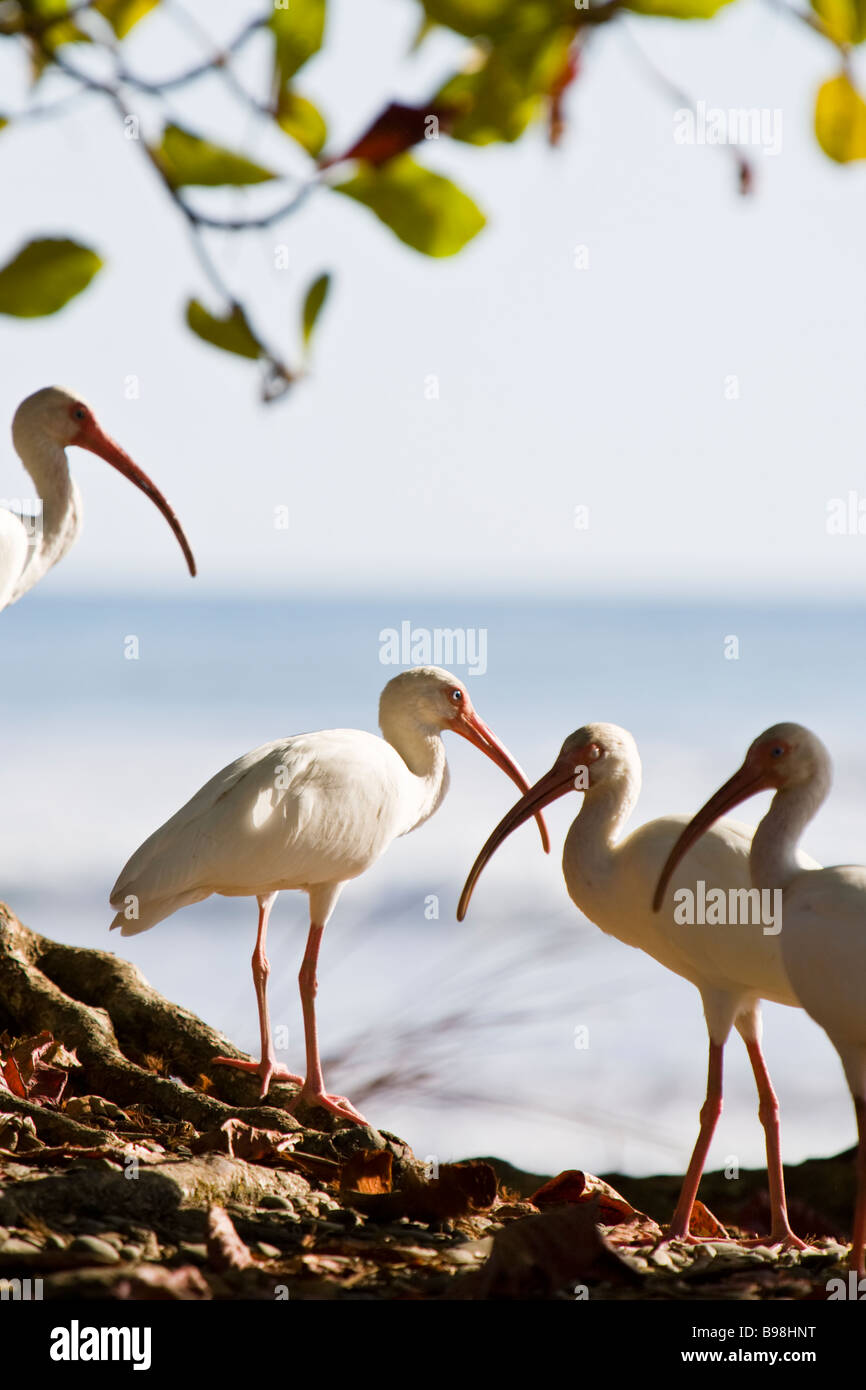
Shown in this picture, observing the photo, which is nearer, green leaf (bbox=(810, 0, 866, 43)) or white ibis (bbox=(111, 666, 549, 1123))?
green leaf (bbox=(810, 0, 866, 43))

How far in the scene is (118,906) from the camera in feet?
14.9

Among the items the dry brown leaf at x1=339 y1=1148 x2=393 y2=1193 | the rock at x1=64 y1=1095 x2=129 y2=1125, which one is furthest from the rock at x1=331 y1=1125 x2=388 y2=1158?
the rock at x1=64 y1=1095 x2=129 y2=1125

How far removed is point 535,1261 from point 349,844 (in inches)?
88.2

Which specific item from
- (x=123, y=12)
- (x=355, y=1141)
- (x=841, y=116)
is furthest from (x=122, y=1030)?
(x=841, y=116)

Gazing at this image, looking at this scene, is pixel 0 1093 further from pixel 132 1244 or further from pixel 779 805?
pixel 779 805

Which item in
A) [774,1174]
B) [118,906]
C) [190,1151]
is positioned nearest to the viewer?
[190,1151]

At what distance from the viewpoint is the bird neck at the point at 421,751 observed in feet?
18.4

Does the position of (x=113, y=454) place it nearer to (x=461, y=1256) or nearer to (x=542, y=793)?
(x=542, y=793)

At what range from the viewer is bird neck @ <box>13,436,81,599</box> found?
18.5 feet

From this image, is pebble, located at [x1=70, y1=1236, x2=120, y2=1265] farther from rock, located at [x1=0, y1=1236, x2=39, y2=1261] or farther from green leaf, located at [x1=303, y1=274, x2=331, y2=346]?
green leaf, located at [x1=303, y1=274, x2=331, y2=346]

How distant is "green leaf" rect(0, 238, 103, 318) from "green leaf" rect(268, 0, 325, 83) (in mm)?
251

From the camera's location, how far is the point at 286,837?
4.70 m

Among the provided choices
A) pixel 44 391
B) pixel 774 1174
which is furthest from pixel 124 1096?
pixel 44 391

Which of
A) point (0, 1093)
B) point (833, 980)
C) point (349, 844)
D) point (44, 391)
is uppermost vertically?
point (44, 391)
